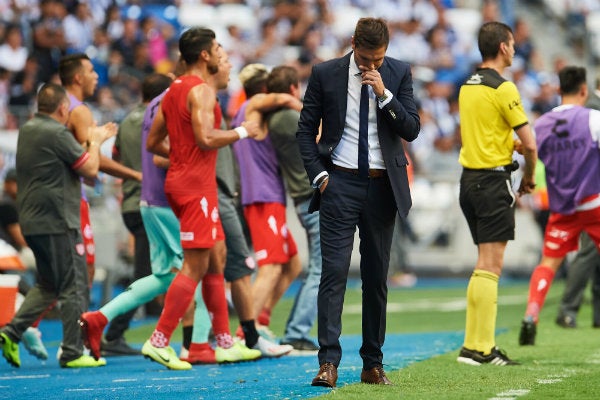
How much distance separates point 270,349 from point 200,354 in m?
0.60

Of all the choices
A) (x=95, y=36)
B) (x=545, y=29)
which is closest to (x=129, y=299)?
(x=95, y=36)

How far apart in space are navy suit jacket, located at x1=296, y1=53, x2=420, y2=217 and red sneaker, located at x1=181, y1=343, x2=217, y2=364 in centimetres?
269

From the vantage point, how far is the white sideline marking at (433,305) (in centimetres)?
1611

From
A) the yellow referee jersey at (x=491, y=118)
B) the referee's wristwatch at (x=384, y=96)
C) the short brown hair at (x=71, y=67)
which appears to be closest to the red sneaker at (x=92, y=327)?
the short brown hair at (x=71, y=67)

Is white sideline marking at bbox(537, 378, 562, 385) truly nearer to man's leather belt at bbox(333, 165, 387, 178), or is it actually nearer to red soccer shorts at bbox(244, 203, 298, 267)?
man's leather belt at bbox(333, 165, 387, 178)

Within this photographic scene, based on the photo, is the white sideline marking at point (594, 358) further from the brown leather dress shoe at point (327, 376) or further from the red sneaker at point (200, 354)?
the red sneaker at point (200, 354)

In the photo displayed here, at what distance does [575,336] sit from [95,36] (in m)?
14.2

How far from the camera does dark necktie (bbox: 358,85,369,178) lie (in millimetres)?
7707

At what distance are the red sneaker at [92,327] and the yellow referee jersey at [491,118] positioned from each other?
→ 3.00 meters

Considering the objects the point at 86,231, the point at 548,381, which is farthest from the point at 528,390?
the point at 86,231

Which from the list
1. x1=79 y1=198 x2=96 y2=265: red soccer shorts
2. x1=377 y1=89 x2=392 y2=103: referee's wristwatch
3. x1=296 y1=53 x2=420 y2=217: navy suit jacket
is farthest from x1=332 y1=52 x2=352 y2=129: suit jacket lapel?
x1=79 y1=198 x2=96 y2=265: red soccer shorts

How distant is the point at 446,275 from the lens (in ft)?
73.6

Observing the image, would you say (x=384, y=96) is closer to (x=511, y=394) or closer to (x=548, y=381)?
(x=511, y=394)

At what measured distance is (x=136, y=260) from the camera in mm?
11297
